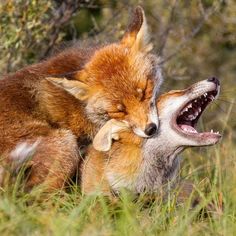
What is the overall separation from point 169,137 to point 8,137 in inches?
55.1

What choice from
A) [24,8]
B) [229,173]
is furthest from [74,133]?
[24,8]

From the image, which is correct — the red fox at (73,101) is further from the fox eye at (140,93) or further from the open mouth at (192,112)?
the open mouth at (192,112)

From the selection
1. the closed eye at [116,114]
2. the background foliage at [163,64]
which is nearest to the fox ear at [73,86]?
the closed eye at [116,114]

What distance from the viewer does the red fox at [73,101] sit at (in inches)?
258

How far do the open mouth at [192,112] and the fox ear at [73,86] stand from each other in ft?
3.05

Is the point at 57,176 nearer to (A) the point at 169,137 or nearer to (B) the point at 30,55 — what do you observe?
(A) the point at 169,137

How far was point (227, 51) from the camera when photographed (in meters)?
13.6

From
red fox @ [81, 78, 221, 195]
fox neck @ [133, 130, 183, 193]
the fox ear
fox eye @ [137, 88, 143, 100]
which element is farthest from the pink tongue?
the fox ear

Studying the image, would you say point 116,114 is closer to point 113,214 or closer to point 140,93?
point 140,93

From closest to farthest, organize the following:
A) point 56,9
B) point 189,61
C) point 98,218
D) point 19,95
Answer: point 98,218 < point 19,95 < point 56,9 < point 189,61

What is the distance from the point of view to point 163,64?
9938 millimetres

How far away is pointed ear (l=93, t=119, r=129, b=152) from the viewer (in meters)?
6.61

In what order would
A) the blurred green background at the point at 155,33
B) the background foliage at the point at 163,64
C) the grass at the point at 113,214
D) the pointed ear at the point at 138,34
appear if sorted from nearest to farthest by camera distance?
1. the grass at the point at 113,214
2. the background foliage at the point at 163,64
3. the pointed ear at the point at 138,34
4. the blurred green background at the point at 155,33

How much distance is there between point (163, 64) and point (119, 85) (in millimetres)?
3121
